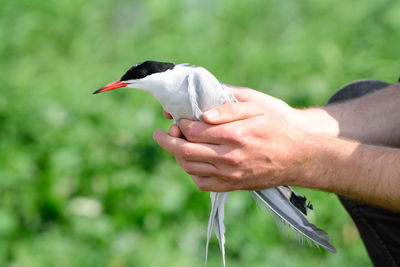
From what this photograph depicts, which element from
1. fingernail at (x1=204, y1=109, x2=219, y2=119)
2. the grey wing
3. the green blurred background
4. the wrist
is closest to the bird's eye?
the grey wing

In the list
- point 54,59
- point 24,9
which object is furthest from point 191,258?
point 24,9

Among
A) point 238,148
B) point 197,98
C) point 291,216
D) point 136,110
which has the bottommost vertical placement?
point 291,216

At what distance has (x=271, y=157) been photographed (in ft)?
Result: 3.99

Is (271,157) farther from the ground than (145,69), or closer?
closer

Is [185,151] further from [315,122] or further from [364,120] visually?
[364,120]

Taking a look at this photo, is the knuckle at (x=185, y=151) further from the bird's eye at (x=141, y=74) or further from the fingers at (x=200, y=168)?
the bird's eye at (x=141, y=74)

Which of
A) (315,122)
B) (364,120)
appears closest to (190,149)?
(315,122)

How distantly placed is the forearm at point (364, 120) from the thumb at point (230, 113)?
14.0 inches

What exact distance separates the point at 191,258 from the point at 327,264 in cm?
58

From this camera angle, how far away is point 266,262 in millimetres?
2043

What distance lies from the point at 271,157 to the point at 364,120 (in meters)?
0.49

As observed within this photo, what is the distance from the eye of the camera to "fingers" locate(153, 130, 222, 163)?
3.97 feet

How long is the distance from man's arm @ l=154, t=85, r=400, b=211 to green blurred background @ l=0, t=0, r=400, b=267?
2.81ft

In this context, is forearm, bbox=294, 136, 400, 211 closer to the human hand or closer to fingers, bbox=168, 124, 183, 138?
the human hand
